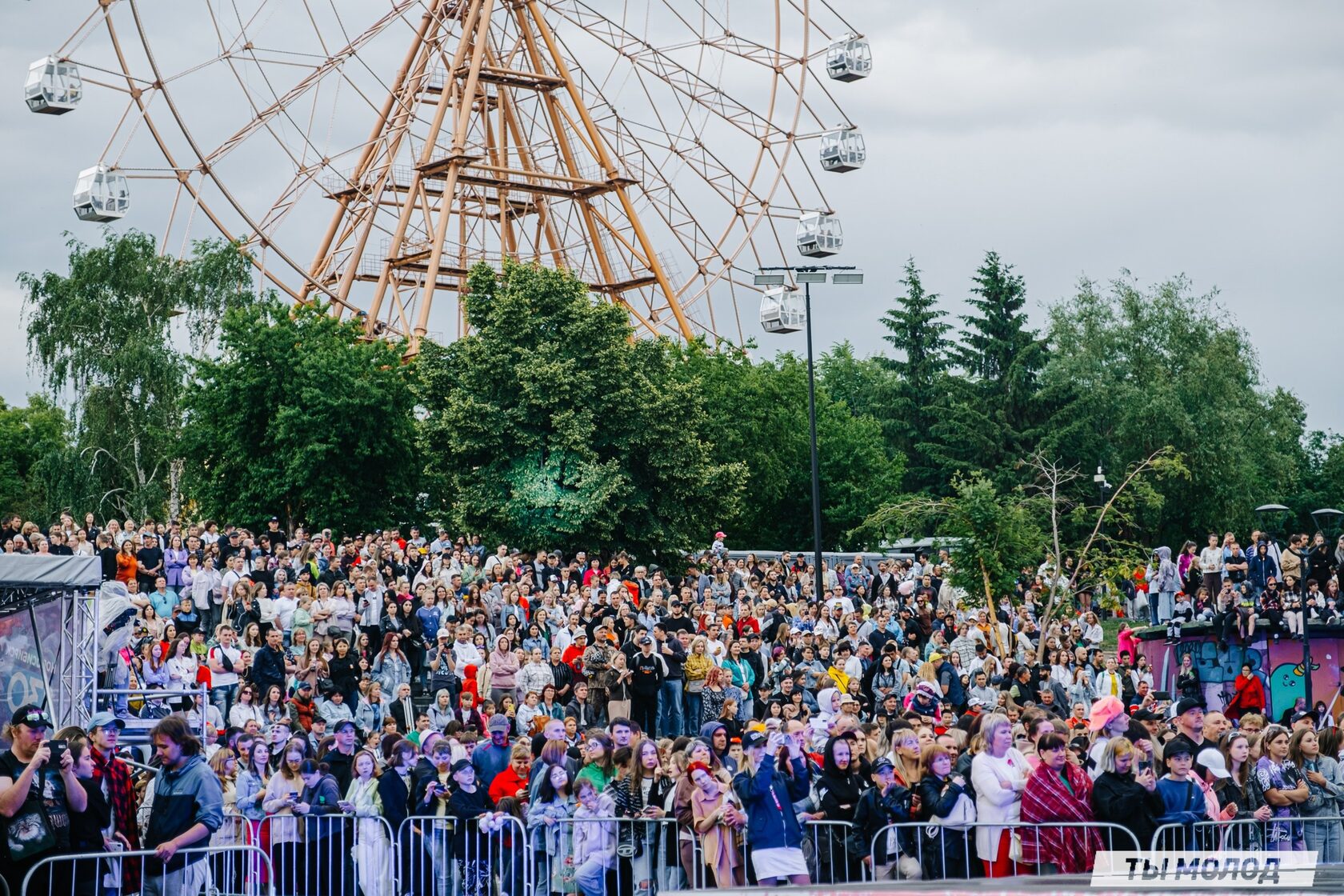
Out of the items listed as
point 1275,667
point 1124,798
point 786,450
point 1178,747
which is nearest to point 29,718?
point 1124,798

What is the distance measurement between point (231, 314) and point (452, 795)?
3151 centimetres

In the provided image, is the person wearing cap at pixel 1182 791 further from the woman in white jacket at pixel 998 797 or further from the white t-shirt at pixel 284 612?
the white t-shirt at pixel 284 612

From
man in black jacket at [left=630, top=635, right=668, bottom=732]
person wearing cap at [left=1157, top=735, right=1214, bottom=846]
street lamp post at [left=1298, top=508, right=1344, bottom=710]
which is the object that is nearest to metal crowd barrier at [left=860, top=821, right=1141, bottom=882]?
person wearing cap at [left=1157, top=735, right=1214, bottom=846]

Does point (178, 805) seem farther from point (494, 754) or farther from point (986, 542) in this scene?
point (986, 542)

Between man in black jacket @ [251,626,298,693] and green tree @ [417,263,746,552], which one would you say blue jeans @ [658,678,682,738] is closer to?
man in black jacket @ [251,626,298,693]

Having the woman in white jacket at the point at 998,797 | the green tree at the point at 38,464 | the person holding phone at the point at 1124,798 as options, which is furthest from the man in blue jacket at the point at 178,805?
the green tree at the point at 38,464

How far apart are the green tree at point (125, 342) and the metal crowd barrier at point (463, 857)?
127 feet

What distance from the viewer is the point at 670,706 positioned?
2156 cm

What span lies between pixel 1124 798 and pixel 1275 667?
18029 mm

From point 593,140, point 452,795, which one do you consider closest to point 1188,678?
point 452,795

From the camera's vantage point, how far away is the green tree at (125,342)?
165ft

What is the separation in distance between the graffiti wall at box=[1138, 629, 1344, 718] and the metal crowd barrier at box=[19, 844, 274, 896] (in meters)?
19.4

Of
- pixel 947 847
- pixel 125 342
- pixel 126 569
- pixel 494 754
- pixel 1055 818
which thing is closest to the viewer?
pixel 1055 818

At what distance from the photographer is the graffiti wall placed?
27.9 m
